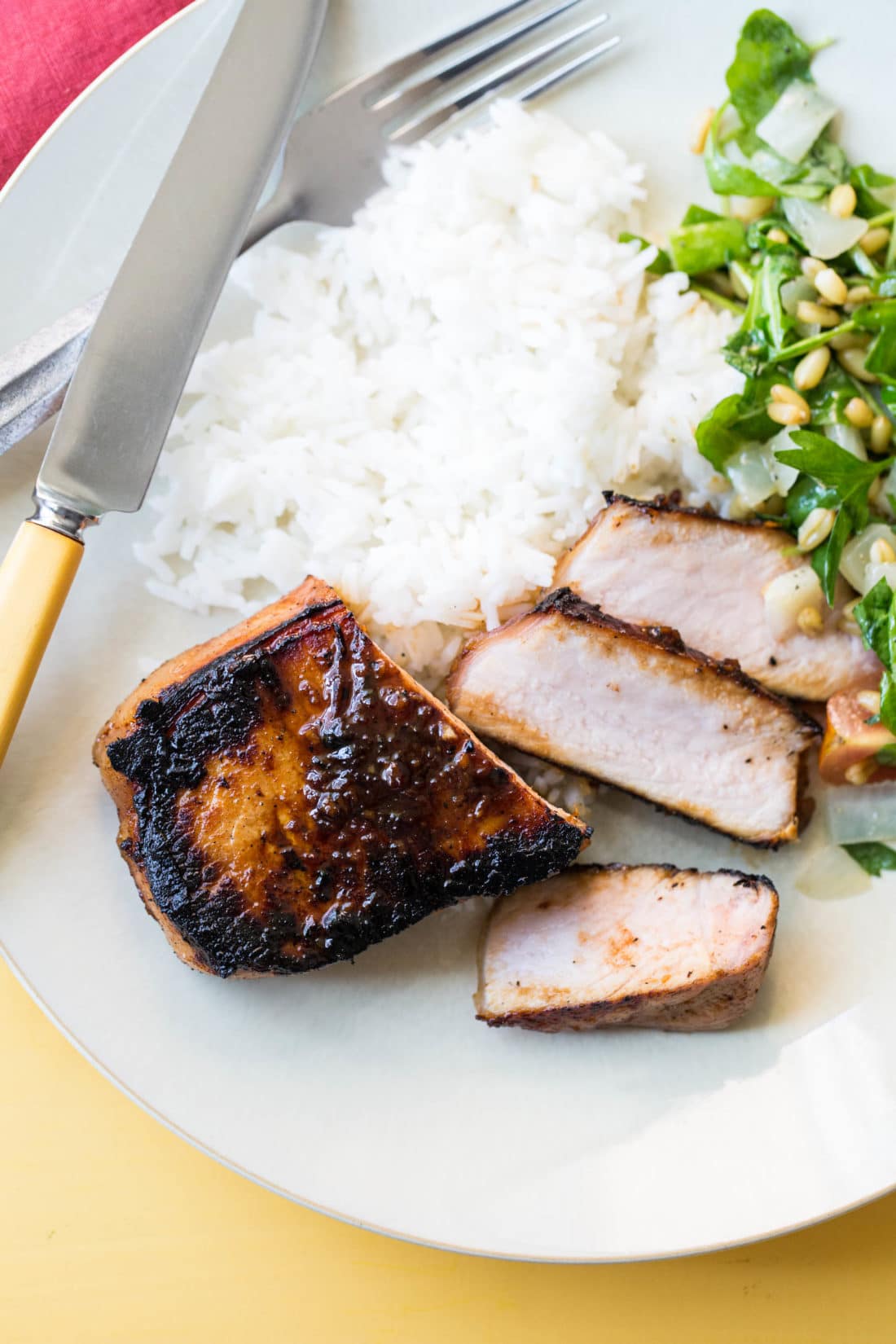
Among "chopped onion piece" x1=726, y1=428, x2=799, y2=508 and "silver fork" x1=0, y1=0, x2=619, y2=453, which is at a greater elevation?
"silver fork" x1=0, y1=0, x2=619, y2=453

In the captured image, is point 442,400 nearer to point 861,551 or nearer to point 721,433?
point 721,433

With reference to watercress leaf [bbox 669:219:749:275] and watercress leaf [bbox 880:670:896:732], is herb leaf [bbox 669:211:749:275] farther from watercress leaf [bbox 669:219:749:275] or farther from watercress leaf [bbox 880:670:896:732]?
watercress leaf [bbox 880:670:896:732]

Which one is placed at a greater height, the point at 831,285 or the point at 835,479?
the point at 831,285

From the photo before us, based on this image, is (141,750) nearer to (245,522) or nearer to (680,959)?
(245,522)

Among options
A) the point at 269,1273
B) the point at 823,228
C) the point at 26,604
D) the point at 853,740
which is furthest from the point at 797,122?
the point at 269,1273

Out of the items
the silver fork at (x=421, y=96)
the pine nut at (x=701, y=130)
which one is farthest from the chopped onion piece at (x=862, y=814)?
the silver fork at (x=421, y=96)

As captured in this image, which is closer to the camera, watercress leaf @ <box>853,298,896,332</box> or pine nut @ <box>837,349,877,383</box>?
watercress leaf @ <box>853,298,896,332</box>

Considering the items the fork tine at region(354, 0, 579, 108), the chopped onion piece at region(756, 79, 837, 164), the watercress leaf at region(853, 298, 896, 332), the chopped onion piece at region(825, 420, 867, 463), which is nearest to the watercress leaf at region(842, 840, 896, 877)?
the chopped onion piece at region(825, 420, 867, 463)

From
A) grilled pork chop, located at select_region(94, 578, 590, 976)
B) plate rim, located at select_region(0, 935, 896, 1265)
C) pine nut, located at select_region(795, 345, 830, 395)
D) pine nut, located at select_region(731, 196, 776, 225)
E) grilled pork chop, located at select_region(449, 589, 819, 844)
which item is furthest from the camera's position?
pine nut, located at select_region(731, 196, 776, 225)
